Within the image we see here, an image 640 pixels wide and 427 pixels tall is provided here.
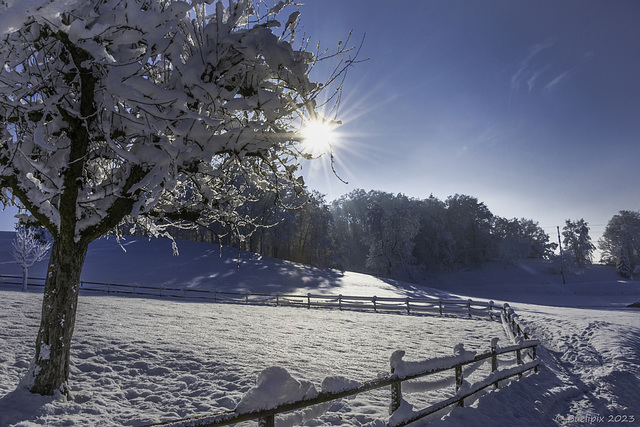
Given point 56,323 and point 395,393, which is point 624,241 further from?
point 56,323

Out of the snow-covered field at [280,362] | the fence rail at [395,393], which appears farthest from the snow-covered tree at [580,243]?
the fence rail at [395,393]

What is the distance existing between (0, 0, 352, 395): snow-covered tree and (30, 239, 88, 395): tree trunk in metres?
0.02

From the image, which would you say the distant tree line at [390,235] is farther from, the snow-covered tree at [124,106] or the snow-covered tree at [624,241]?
the snow-covered tree at [124,106]

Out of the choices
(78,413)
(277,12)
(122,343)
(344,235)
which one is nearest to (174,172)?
(277,12)

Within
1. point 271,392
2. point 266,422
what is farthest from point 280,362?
point 271,392

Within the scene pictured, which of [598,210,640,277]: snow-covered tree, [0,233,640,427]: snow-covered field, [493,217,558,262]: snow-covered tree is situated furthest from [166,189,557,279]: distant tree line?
[0,233,640,427]: snow-covered field

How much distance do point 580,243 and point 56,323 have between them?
93439mm

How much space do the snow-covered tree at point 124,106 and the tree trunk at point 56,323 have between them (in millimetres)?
16

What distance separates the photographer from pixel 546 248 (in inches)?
3499

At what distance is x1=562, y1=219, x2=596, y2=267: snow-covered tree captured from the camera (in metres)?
76.1

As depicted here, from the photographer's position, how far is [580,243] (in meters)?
76.8

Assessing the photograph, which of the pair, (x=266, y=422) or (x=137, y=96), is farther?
(x=137, y=96)

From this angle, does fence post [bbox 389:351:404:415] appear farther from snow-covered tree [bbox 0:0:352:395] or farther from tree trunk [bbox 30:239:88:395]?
tree trunk [bbox 30:239:88:395]

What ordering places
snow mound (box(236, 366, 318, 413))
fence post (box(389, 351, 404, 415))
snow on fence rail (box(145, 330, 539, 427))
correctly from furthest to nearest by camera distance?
fence post (box(389, 351, 404, 415))
snow mound (box(236, 366, 318, 413))
snow on fence rail (box(145, 330, 539, 427))
